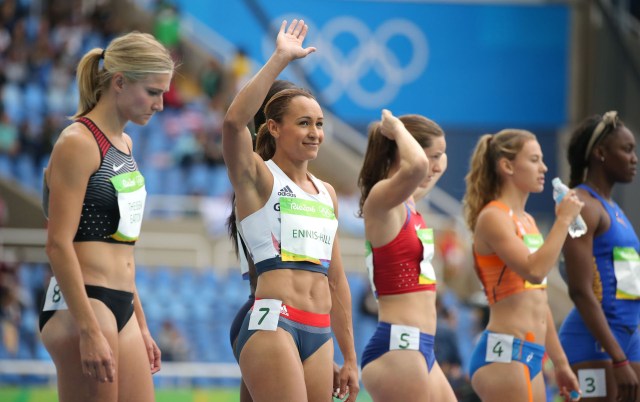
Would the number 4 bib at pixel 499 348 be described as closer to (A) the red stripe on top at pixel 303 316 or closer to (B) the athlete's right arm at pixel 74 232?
(A) the red stripe on top at pixel 303 316

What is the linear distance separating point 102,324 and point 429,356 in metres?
1.60

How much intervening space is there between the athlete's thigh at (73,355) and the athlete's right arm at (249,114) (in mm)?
734

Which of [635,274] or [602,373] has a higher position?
[635,274]

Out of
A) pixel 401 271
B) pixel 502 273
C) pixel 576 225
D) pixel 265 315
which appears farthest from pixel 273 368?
pixel 576 225

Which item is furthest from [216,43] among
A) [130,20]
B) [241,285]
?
[241,285]

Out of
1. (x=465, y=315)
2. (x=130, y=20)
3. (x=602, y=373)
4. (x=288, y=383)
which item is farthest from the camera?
(x=130, y=20)

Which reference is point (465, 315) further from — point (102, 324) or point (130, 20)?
point (102, 324)

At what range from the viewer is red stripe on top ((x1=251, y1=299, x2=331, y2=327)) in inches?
164

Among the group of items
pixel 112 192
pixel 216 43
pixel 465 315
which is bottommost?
pixel 465 315

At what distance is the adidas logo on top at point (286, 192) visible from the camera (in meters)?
4.32

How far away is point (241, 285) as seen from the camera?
42.6ft

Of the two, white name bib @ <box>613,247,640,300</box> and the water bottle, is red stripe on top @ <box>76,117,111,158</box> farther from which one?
white name bib @ <box>613,247,640,300</box>

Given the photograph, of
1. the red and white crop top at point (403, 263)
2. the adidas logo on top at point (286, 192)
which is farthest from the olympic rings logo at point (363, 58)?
the adidas logo on top at point (286, 192)

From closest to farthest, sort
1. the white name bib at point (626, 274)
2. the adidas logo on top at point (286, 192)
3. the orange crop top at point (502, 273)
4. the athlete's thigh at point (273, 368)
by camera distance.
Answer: the athlete's thigh at point (273, 368)
the adidas logo on top at point (286, 192)
the orange crop top at point (502, 273)
the white name bib at point (626, 274)
